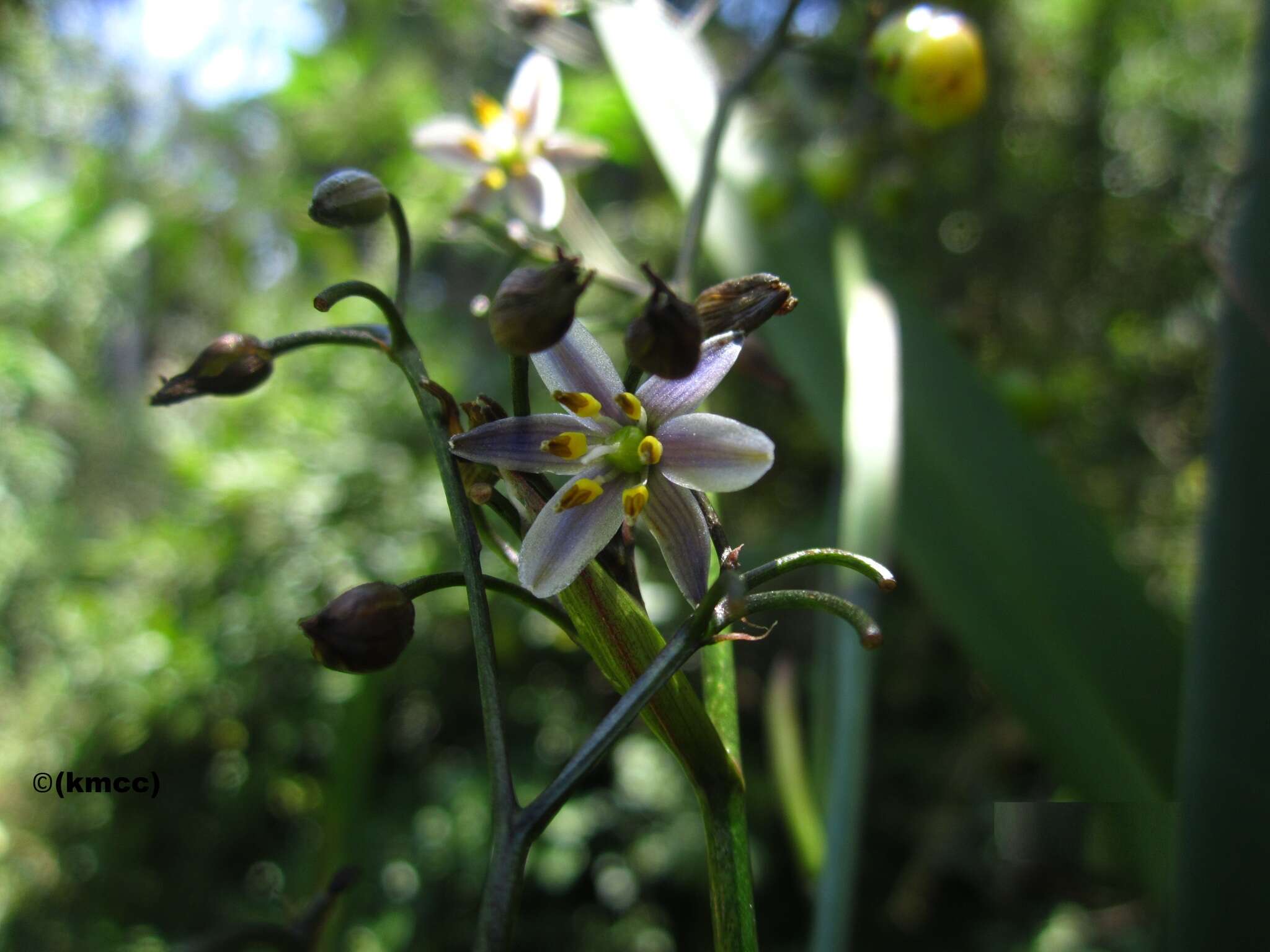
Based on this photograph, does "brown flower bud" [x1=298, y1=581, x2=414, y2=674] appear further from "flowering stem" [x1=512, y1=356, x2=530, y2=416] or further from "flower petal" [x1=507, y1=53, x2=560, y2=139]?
"flower petal" [x1=507, y1=53, x2=560, y2=139]

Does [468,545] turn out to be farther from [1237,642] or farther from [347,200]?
[1237,642]

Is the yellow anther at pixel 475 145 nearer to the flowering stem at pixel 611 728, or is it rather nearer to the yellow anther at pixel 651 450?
the yellow anther at pixel 651 450

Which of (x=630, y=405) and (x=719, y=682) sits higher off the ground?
(x=630, y=405)

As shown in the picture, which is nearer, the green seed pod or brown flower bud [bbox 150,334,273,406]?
brown flower bud [bbox 150,334,273,406]

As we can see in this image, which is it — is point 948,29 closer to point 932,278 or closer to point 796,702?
point 932,278

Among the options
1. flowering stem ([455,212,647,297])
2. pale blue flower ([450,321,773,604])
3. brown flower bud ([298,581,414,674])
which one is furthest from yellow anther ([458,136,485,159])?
brown flower bud ([298,581,414,674])

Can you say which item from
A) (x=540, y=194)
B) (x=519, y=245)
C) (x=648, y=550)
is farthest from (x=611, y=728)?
(x=648, y=550)

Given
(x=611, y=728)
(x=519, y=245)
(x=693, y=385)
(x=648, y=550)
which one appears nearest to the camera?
(x=611, y=728)
